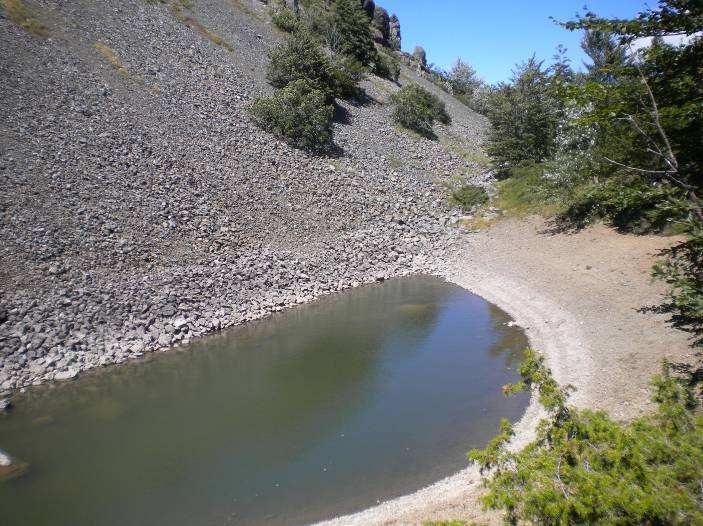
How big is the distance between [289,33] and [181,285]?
3863 cm

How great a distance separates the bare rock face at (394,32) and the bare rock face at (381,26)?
2117 mm

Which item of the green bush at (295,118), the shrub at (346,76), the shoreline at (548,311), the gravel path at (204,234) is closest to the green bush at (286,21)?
the shrub at (346,76)

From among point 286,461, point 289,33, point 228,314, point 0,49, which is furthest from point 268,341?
point 289,33

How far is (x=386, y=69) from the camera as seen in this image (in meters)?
55.5

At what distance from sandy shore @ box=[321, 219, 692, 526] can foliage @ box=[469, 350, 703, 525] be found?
3.44m

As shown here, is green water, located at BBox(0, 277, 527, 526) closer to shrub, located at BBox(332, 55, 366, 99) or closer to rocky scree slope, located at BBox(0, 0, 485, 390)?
rocky scree slope, located at BBox(0, 0, 485, 390)

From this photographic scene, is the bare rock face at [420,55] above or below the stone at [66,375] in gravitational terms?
above

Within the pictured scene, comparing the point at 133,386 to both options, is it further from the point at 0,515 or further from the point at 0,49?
the point at 0,49

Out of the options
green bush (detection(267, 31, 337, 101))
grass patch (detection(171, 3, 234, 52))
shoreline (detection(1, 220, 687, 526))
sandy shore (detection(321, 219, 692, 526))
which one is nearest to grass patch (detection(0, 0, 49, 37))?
grass patch (detection(171, 3, 234, 52))

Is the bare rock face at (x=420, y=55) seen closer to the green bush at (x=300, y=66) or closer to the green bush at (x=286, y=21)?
the green bush at (x=286, y=21)

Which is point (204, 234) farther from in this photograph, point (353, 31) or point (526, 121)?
point (353, 31)

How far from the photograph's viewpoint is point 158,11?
4034cm

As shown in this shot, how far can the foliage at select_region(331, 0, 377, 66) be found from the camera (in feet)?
171

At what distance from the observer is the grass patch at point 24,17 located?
99.1 feet
